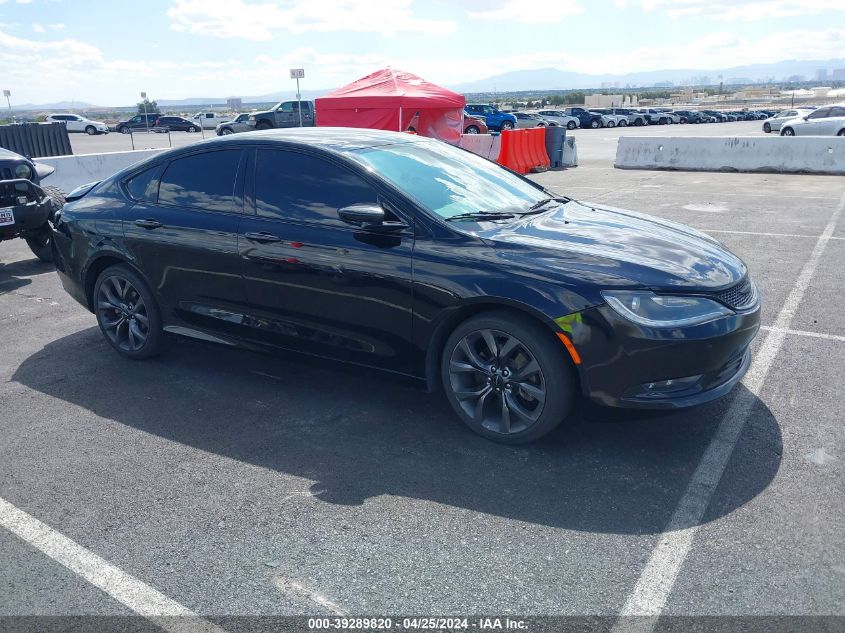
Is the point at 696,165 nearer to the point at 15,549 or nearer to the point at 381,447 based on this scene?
the point at 381,447

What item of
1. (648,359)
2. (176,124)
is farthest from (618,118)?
(648,359)

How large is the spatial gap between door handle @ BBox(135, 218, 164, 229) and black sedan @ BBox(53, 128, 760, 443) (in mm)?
14

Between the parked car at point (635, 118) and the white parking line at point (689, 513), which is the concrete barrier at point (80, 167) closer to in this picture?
the white parking line at point (689, 513)

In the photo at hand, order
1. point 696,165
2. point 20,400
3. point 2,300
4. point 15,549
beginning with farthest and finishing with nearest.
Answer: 1. point 696,165
2. point 2,300
3. point 20,400
4. point 15,549

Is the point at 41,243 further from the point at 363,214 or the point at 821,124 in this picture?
the point at 821,124

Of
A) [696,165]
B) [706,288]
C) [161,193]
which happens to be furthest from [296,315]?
[696,165]

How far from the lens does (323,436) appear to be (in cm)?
412

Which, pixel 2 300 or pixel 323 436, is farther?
pixel 2 300

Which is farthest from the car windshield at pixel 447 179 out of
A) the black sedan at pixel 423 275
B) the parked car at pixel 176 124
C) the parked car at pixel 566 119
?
the parked car at pixel 176 124

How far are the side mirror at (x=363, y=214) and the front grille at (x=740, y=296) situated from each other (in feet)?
6.13

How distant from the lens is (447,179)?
4520mm

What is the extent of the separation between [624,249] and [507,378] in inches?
37.7

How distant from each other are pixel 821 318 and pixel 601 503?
3648 mm

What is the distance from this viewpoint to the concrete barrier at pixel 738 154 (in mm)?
16641
